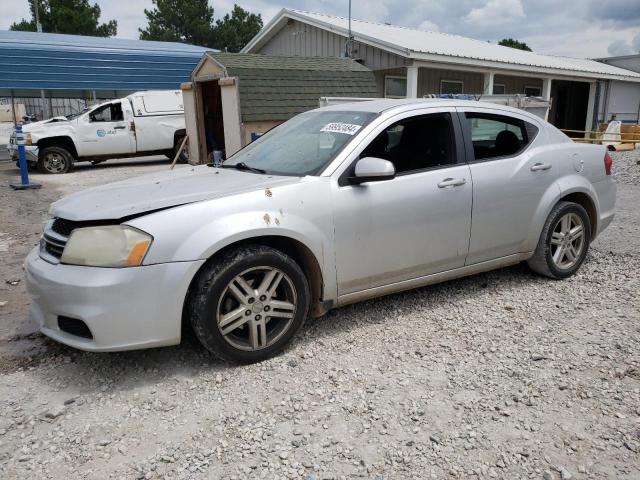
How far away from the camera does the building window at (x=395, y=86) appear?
16266mm

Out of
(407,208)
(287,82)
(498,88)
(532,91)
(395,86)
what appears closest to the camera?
(407,208)

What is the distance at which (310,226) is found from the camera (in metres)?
3.25

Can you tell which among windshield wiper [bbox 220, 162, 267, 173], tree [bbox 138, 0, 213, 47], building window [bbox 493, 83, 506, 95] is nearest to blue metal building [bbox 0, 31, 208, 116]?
building window [bbox 493, 83, 506, 95]

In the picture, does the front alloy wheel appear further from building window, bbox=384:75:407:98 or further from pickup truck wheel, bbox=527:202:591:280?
building window, bbox=384:75:407:98

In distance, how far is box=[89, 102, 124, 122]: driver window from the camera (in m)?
14.1

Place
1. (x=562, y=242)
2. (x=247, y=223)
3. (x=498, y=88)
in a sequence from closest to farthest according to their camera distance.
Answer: (x=247, y=223), (x=562, y=242), (x=498, y=88)

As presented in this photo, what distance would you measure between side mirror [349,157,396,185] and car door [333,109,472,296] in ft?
0.36

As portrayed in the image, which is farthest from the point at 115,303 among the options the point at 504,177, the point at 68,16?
the point at 68,16

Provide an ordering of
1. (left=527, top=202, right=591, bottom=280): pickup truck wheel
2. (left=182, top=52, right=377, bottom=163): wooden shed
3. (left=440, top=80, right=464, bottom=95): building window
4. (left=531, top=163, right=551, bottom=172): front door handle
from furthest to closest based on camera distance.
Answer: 1. (left=440, top=80, right=464, bottom=95): building window
2. (left=182, top=52, right=377, bottom=163): wooden shed
3. (left=527, top=202, right=591, bottom=280): pickup truck wheel
4. (left=531, top=163, right=551, bottom=172): front door handle

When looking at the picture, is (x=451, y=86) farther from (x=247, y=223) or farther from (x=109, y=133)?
(x=247, y=223)

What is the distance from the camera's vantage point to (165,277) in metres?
2.84

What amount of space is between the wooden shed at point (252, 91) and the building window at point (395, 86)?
8.57 feet

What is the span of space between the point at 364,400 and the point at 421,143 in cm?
204

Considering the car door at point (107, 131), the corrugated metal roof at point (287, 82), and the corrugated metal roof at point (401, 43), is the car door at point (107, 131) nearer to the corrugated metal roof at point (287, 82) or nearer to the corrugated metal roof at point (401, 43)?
the corrugated metal roof at point (287, 82)
